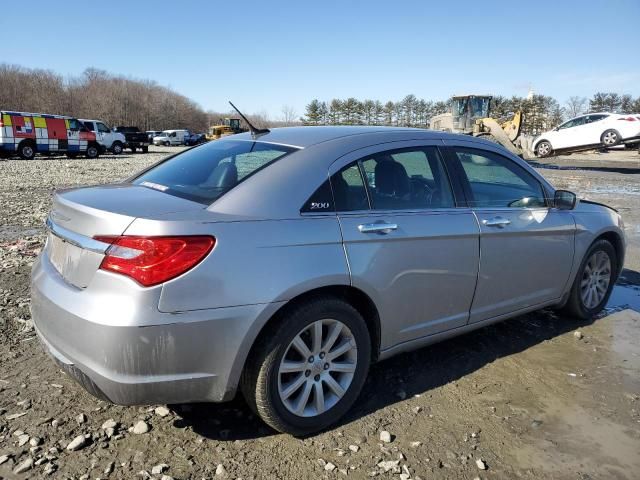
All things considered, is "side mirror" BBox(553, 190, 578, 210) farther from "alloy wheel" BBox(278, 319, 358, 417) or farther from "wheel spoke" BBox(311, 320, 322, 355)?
"wheel spoke" BBox(311, 320, 322, 355)

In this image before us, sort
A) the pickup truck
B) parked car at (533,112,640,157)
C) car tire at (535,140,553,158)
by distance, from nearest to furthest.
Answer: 1. parked car at (533,112,640,157)
2. car tire at (535,140,553,158)
3. the pickup truck

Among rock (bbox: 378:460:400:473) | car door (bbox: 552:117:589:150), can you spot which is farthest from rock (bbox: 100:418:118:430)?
car door (bbox: 552:117:589:150)

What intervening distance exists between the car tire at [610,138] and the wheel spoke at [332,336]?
79.0 feet

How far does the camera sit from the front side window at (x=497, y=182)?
3672 mm

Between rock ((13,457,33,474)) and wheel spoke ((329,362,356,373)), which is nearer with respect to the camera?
rock ((13,457,33,474))

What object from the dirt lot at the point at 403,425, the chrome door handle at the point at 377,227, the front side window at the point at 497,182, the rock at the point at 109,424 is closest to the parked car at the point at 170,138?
the dirt lot at the point at 403,425

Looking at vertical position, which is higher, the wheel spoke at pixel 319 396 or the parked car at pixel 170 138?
the wheel spoke at pixel 319 396

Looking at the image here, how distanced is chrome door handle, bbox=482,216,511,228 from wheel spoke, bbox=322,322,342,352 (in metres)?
1.35

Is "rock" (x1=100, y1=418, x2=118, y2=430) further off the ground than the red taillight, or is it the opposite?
the red taillight

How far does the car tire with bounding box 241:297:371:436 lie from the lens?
103 inches

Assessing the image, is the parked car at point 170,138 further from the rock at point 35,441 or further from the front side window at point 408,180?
the rock at point 35,441

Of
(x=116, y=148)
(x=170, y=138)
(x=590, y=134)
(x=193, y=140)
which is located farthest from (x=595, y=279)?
(x=193, y=140)

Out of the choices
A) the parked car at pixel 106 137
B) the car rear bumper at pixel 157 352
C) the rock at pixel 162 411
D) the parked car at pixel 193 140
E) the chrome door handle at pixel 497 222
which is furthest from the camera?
the parked car at pixel 193 140

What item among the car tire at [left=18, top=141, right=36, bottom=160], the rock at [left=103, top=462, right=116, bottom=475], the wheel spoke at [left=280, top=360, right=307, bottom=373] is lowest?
the car tire at [left=18, top=141, right=36, bottom=160]
